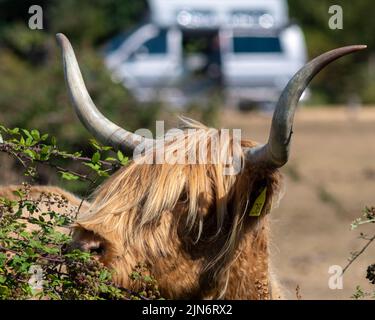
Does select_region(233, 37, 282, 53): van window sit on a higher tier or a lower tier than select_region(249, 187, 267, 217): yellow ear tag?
lower

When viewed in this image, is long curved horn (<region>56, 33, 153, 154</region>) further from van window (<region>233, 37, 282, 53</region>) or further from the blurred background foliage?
van window (<region>233, 37, 282, 53</region>)

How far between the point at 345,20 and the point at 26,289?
32.9 metres

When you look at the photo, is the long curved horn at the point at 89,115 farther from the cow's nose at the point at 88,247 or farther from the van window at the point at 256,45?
the van window at the point at 256,45

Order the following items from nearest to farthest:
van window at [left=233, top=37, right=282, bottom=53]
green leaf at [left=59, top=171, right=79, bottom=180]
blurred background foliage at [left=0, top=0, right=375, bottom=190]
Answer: green leaf at [left=59, top=171, right=79, bottom=180] → blurred background foliage at [left=0, top=0, right=375, bottom=190] → van window at [left=233, top=37, right=282, bottom=53]

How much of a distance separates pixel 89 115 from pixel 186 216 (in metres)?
0.72

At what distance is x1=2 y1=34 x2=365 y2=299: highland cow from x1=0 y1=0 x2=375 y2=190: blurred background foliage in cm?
685

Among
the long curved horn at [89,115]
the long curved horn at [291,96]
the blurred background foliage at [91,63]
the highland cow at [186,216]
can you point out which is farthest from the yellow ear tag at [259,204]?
the blurred background foliage at [91,63]

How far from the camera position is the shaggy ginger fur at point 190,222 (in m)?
4.97

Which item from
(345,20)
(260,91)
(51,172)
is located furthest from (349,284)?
(345,20)

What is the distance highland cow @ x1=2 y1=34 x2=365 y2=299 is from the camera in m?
4.91

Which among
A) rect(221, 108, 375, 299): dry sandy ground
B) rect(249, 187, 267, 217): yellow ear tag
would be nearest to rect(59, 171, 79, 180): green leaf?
rect(249, 187, 267, 217): yellow ear tag

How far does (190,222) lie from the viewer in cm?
507

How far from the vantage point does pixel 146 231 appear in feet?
16.3

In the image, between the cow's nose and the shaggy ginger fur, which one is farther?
the shaggy ginger fur
